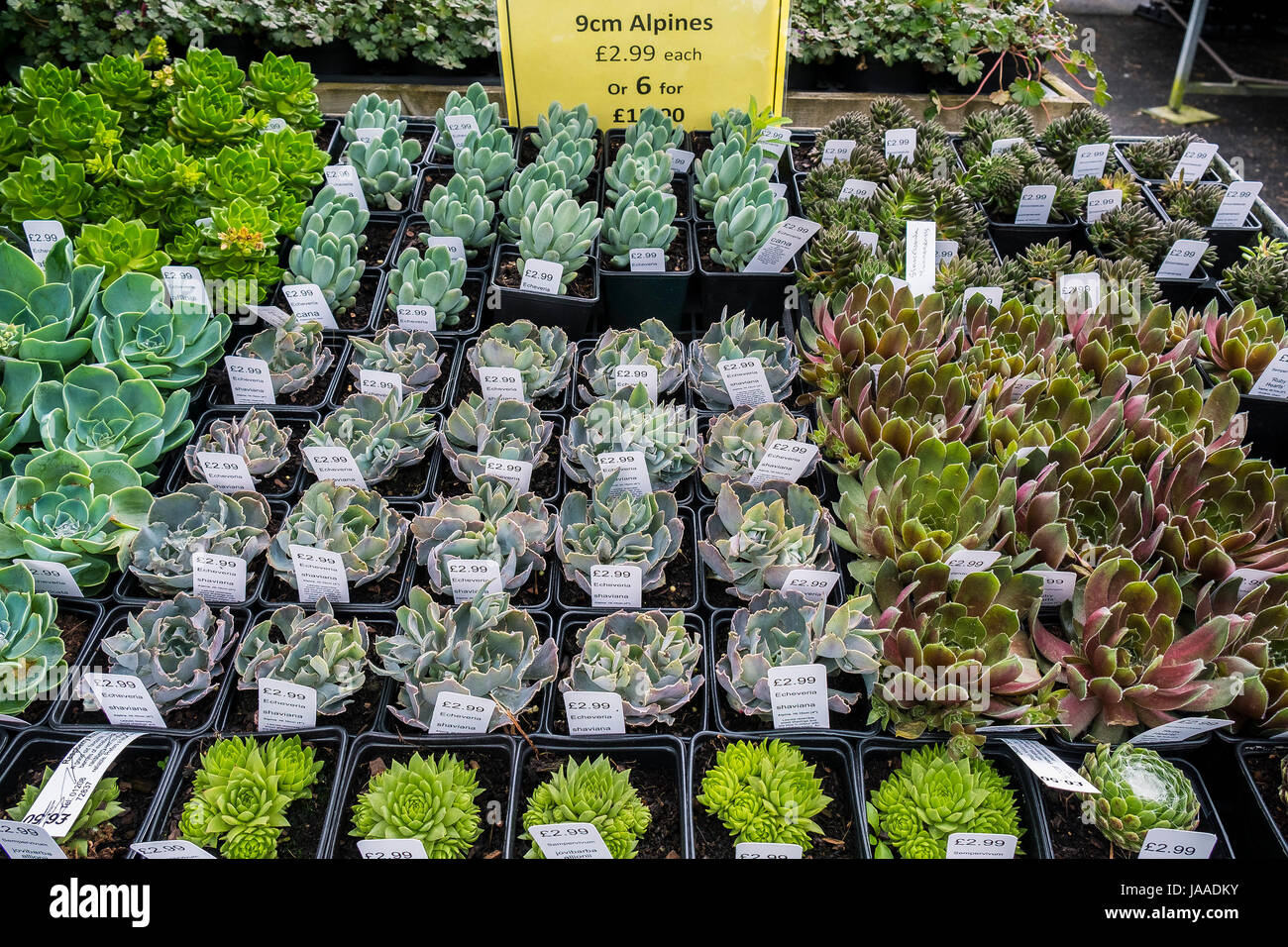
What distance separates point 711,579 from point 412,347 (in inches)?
35.6

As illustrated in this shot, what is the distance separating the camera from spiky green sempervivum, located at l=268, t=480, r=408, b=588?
165 cm

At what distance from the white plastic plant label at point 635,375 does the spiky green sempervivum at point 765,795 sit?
0.81 meters

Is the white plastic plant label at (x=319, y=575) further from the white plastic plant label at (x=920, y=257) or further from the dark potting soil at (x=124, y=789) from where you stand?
the white plastic plant label at (x=920, y=257)

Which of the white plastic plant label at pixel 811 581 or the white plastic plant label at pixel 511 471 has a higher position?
the white plastic plant label at pixel 511 471

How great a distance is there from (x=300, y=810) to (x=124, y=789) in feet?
1.01

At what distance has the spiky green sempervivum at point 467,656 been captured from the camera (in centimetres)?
147

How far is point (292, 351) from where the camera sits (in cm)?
207

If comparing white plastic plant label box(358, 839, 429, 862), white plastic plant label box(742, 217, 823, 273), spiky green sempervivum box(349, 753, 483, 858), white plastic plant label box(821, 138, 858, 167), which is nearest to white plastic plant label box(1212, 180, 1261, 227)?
white plastic plant label box(821, 138, 858, 167)

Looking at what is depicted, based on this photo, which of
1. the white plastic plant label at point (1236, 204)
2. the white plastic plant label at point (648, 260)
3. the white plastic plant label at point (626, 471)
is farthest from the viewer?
the white plastic plant label at point (1236, 204)

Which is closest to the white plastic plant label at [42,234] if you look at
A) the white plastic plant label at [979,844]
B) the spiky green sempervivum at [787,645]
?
the spiky green sempervivum at [787,645]

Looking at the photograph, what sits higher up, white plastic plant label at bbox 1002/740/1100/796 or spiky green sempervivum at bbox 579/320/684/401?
spiky green sempervivum at bbox 579/320/684/401

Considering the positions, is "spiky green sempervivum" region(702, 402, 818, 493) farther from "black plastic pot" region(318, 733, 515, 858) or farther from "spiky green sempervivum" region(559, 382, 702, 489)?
"black plastic pot" region(318, 733, 515, 858)

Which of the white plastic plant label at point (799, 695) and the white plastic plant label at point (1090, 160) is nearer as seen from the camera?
the white plastic plant label at point (799, 695)

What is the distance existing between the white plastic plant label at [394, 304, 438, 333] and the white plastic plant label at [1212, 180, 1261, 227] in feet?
7.28
